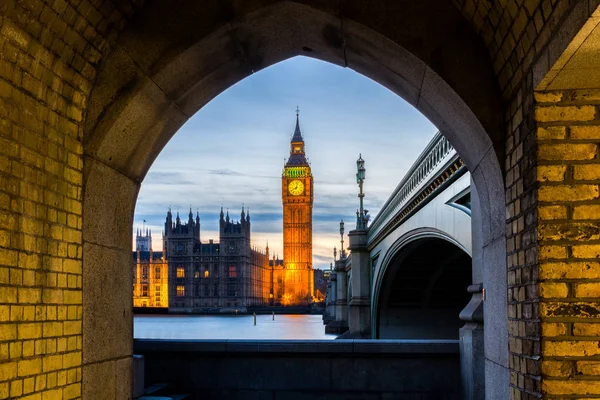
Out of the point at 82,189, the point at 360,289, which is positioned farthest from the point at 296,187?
the point at 82,189

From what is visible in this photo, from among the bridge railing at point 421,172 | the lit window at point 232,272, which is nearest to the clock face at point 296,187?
the lit window at point 232,272

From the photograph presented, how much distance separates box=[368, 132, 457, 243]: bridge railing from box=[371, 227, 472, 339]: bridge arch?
1.36 m

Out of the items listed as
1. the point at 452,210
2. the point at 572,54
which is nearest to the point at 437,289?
the point at 452,210

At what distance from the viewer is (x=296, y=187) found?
17825cm

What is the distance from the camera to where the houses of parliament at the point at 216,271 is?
479 feet

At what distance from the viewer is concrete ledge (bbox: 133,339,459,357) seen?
1142 centimetres

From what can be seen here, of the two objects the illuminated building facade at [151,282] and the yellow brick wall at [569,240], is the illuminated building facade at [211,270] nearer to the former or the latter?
the illuminated building facade at [151,282]

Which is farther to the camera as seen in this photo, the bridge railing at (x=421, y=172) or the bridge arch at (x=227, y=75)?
the bridge railing at (x=421, y=172)

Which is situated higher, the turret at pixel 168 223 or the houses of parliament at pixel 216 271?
the turret at pixel 168 223

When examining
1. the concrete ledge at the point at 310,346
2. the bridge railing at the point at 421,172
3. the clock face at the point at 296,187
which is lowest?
the concrete ledge at the point at 310,346

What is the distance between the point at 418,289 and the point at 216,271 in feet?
371

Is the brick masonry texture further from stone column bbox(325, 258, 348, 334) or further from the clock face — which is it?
the clock face

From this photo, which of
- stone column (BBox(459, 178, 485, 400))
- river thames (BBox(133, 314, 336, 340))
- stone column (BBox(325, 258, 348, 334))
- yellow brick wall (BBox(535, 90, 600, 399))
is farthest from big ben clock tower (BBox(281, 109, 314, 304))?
yellow brick wall (BBox(535, 90, 600, 399))

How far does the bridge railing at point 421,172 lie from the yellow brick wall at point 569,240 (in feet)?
30.1
